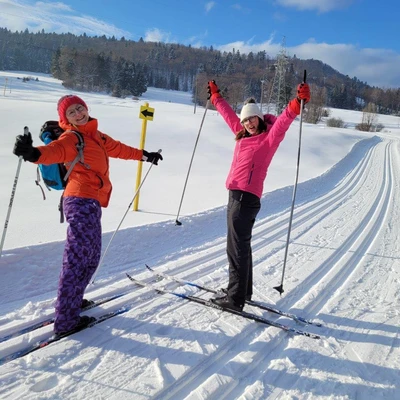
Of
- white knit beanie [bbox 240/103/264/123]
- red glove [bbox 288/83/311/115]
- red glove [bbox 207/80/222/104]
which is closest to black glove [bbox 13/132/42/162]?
white knit beanie [bbox 240/103/264/123]

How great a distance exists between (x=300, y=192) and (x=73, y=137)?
24.0 feet

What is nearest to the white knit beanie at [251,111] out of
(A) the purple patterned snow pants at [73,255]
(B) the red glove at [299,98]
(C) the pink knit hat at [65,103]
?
(B) the red glove at [299,98]

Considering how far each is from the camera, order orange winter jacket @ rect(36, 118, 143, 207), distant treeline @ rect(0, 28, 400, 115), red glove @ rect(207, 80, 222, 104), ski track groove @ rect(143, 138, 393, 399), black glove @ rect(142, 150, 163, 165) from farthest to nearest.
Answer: distant treeline @ rect(0, 28, 400, 115) → red glove @ rect(207, 80, 222, 104) → black glove @ rect(142, 150, 163, 165) → orange winter jacket @ rect(36, 118, 143, 207) → ski track groove @ rect(143, 138, 393, 399)

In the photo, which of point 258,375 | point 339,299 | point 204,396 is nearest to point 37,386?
point 204,396

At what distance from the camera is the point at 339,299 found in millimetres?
3461

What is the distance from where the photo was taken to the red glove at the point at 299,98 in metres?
2.80

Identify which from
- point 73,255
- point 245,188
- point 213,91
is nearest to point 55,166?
point 73,255

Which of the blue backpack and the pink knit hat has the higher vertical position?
the pink knit hat

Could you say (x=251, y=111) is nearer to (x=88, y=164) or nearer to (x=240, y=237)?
(x=240, y=237)

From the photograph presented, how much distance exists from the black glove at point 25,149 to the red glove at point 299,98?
6.88ft

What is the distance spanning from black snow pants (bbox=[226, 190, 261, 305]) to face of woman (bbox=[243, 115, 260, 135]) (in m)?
0.59

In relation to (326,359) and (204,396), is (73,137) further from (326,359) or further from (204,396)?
(326,359)

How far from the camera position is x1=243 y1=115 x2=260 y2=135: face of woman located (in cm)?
300

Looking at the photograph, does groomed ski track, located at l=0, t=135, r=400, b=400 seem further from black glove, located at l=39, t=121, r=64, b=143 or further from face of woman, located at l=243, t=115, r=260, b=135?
face of woman, located at l=243, t=115, r=260, b=135
